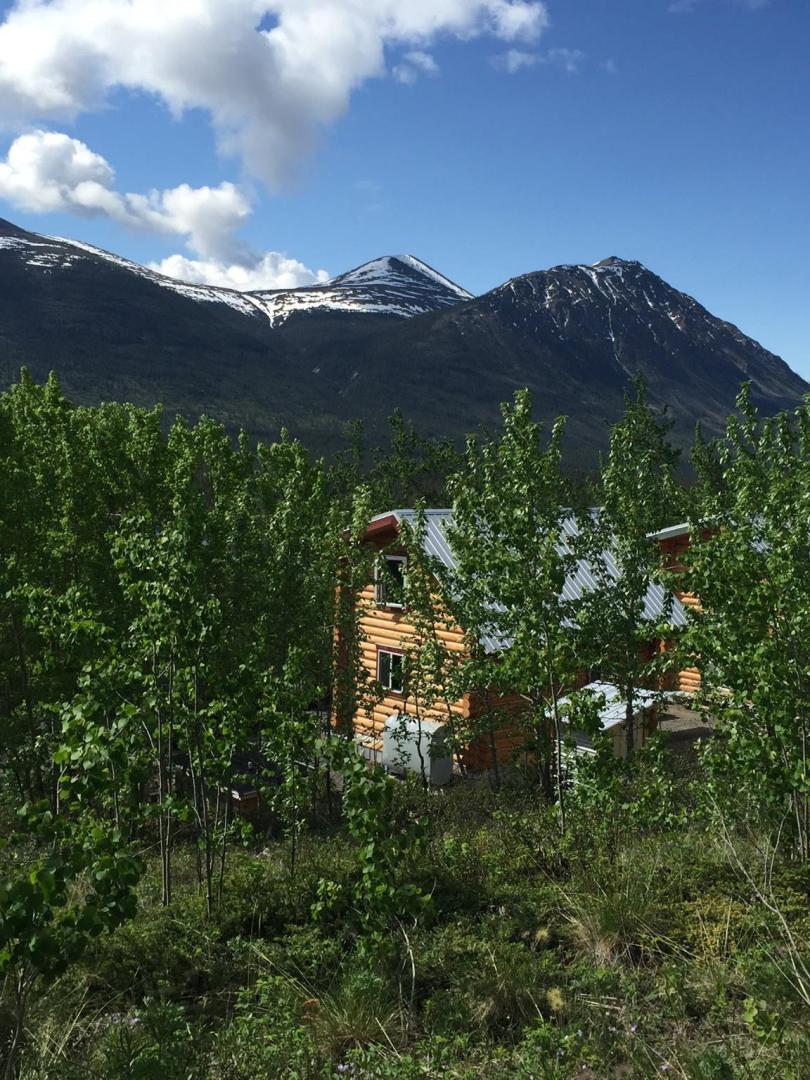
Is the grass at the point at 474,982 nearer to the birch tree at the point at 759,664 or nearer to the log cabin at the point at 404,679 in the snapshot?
the birch tree at the point at 759,664

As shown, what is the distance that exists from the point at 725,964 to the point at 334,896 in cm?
296

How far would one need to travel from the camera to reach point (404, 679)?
14.5 meters

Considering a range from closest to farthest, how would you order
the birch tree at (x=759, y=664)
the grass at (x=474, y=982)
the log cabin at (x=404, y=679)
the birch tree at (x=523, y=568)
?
1. the grass at (x=474, y=982)
2. the birch tree at (x=759, y=664)
3. the birch tree at (x=523, y=568)
4. the log cabin at (x=404, y=679)

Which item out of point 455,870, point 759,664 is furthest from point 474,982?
point 759,664

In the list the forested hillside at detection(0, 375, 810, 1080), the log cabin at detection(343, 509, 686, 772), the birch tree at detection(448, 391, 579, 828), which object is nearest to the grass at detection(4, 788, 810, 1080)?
the forested hillside at detection(0, 375, 810, 1080)

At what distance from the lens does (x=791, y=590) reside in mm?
6918

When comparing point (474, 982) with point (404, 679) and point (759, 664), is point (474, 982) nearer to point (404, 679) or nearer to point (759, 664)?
point (759, 664)

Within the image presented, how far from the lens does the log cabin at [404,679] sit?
14.5 meters

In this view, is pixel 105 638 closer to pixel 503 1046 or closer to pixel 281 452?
pixel 503 1046

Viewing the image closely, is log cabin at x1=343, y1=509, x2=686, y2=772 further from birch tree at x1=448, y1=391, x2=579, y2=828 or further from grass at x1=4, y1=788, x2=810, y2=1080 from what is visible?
grass at x1=4, y1=788, x2=810, y2=1080

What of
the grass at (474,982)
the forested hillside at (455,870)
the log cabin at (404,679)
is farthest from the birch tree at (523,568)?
the grass at (474,982)

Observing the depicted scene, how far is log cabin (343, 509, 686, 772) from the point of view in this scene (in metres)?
14.5

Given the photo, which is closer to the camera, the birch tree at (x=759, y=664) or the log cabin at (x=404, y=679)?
the birch tree at (x=759, y=664)

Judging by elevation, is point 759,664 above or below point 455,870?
above
